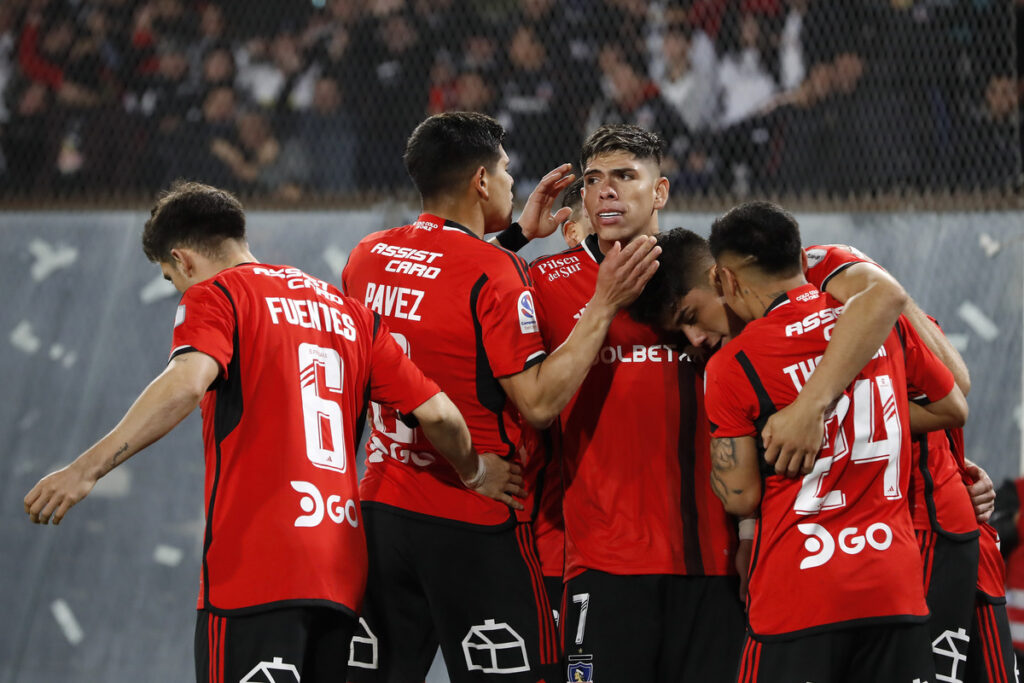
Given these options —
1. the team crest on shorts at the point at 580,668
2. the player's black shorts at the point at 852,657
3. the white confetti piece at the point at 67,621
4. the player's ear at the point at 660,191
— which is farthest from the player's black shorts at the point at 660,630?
the white confetti piece at the point at 67,621

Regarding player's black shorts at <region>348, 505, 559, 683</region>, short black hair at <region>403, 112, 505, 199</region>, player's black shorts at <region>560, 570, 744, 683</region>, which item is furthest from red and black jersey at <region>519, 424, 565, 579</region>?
short black hair at <region>403, 112, 505, 199</region>

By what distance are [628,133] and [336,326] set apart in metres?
1.45

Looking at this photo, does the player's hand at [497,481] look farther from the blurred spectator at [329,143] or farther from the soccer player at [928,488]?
the blurred spectator at [329,143]

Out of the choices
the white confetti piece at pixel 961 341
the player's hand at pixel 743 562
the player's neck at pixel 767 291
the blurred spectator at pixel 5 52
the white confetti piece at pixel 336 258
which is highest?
the blurred spectator at pixel 5 52

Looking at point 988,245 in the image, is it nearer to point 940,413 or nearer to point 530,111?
point 530,111

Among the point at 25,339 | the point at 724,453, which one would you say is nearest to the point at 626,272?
the point at 724,453

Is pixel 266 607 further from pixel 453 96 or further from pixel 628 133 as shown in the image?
pixel 453 96

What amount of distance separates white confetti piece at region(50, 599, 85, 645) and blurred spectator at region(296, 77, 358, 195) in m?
2.92

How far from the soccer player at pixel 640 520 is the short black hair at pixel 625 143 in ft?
0.96

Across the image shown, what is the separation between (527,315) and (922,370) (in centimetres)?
125

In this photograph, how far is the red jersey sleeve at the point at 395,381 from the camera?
3461mm

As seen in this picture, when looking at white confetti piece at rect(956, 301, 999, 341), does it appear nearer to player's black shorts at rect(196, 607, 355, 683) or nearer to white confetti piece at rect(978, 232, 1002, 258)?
white confetti piece at rect(978, 232, 1002, 258)

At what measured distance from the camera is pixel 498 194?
405 cm

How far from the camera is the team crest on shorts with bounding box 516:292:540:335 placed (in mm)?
3713
